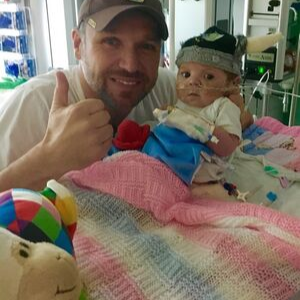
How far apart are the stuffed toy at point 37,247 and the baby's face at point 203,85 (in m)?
0.69

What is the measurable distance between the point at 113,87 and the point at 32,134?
0.95 feet

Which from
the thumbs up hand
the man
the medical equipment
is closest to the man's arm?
the thumbs up hand

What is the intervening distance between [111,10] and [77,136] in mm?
497

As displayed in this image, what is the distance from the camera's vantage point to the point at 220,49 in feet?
4.42

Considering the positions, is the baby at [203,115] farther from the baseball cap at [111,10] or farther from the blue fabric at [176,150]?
the baseball cap at [111,10]

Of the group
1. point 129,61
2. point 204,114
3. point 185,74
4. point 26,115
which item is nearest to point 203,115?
point 204,114

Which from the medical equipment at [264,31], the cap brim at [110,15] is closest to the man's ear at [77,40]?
→ the cap brim at [110,15]

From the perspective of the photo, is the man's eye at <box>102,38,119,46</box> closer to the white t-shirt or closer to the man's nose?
the man's nose

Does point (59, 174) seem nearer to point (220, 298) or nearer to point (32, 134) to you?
point (32, 134)

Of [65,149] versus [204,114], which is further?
[204,114]

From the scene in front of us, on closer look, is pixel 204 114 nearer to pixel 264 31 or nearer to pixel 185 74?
pixel 185 74

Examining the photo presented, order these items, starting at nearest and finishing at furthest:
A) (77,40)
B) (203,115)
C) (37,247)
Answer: (37,247) → (203,115) → (77,40)

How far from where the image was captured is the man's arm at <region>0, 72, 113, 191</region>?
1.04 meters

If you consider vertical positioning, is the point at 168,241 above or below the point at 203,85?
below
